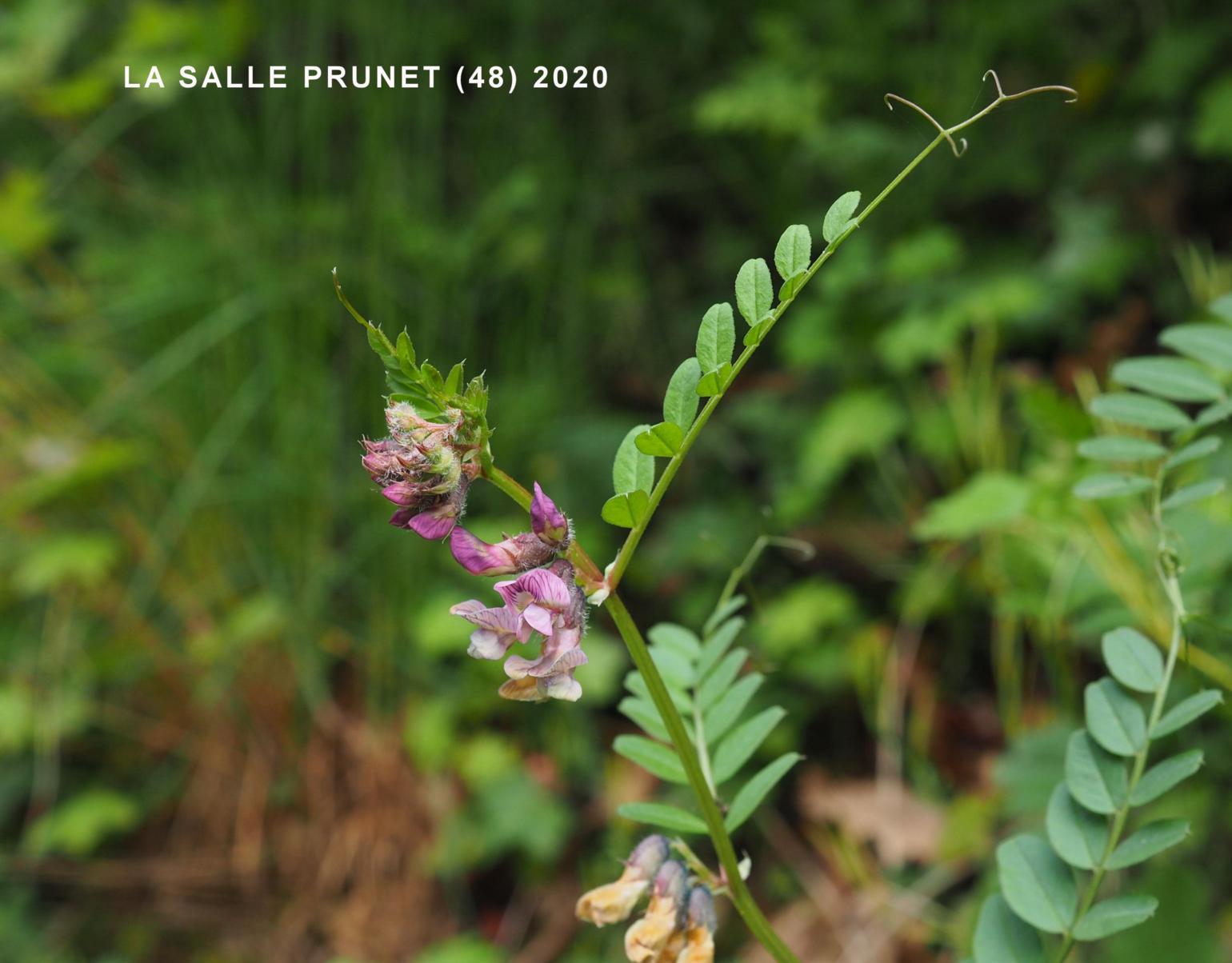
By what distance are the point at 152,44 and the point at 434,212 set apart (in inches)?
22.9

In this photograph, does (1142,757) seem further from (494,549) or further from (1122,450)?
(494,549)

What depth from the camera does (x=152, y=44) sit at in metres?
2.07

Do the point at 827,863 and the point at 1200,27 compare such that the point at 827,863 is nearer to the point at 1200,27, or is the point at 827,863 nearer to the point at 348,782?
the point at 348,782

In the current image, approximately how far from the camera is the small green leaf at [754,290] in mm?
519

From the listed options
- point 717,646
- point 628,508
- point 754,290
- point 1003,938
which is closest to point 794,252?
point 754,290

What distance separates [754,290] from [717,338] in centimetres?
3

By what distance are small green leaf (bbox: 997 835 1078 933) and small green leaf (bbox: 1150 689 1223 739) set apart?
0.08 metres

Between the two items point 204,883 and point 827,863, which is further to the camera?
point 204,883

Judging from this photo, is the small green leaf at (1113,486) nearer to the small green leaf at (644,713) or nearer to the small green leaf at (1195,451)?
the small green leaf at (1195,451)

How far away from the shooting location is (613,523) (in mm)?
512

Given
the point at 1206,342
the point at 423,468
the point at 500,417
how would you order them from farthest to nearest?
1. the point at 500,417
2. the point at 1206,342
3. the point at 423,468

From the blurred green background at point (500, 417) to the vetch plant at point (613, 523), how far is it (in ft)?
3.32

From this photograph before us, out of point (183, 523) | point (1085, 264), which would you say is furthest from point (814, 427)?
point (183, 523)

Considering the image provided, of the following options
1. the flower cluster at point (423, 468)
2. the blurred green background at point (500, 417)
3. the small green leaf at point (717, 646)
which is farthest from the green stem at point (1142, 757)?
the blurred green background at point (500, 417)
